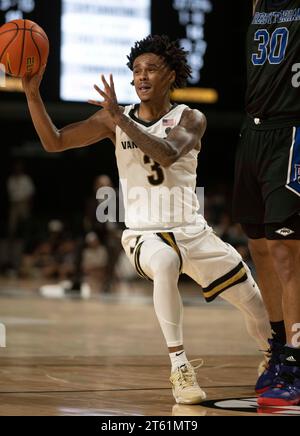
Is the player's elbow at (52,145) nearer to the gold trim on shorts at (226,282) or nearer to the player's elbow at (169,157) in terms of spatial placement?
the player's elbow at (169,157)

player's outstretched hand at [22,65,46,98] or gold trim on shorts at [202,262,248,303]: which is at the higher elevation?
player's outstretched hand at [22,65,46,98]

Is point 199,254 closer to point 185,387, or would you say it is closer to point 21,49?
point 185,387

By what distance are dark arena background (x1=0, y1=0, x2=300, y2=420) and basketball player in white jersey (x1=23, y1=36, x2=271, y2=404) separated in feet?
1.64

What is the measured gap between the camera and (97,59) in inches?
559

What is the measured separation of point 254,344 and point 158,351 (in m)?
0.95

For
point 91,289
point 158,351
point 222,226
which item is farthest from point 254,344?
point 222,226

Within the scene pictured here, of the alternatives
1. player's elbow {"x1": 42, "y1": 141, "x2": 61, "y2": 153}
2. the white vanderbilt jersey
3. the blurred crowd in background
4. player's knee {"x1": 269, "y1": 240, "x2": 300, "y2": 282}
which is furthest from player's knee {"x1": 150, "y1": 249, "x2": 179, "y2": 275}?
the blurred crowd in background

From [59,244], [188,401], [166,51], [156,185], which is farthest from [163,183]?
[59,244]

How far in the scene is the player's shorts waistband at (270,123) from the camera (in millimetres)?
4742

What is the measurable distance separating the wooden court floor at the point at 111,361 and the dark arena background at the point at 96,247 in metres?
0.01

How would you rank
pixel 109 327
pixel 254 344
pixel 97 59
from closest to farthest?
pixel 254 344, pixel 109 327, pixel 97 59

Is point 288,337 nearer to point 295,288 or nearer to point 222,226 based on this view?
point 295,288

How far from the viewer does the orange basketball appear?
16.7ft

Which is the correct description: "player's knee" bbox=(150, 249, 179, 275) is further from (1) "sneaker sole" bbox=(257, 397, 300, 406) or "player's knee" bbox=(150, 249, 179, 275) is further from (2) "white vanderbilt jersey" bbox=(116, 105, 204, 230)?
(1) "sneaker sole" bbox=(257, 397, 300, 406)
